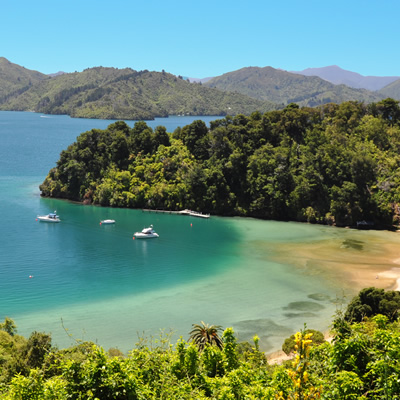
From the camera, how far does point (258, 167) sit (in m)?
70.2

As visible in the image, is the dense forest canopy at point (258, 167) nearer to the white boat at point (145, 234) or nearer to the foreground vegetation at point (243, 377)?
the white boat at point (145, 234)

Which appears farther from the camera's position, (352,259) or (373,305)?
(352,259)

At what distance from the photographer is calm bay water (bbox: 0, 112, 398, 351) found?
33062 millimetres

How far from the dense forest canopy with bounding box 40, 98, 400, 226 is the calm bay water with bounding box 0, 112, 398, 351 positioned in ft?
13.6

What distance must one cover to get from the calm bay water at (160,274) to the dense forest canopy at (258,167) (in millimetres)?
4146

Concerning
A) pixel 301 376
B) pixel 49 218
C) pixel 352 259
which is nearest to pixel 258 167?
pixel 352 259

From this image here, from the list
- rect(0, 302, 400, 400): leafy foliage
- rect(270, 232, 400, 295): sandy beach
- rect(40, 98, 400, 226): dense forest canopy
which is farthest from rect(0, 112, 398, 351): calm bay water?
rect(0, 302, 400, 400): leafy foliage

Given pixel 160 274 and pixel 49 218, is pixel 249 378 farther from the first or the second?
pixel 49 218

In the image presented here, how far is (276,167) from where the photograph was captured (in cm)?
6944

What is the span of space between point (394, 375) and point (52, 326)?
1013 inches

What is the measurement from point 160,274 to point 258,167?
3167 cm

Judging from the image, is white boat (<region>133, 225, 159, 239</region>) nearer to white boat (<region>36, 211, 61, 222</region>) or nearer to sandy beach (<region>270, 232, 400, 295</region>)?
white boat (<region>36, 211, 61, 222</region>)

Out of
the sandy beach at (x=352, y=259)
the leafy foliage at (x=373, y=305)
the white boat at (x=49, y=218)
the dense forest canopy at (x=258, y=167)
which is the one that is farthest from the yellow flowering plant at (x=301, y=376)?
the white boat at (x=49, y=218)

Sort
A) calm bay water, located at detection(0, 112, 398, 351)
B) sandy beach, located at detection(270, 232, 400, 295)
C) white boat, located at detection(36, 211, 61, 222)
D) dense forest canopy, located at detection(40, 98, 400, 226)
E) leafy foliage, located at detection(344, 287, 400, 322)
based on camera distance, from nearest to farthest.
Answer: leafy foliage, located at detection(344, 287, 400, 322)
calm bay water, located at detection(0, 112, 398, 351)
sandy beach, located at detection(270, 232, 400, 295)
white boat, located at detection(36, 211, 61, 222)
dense forest canopy, located at detection(40, 98, 400, 226)
